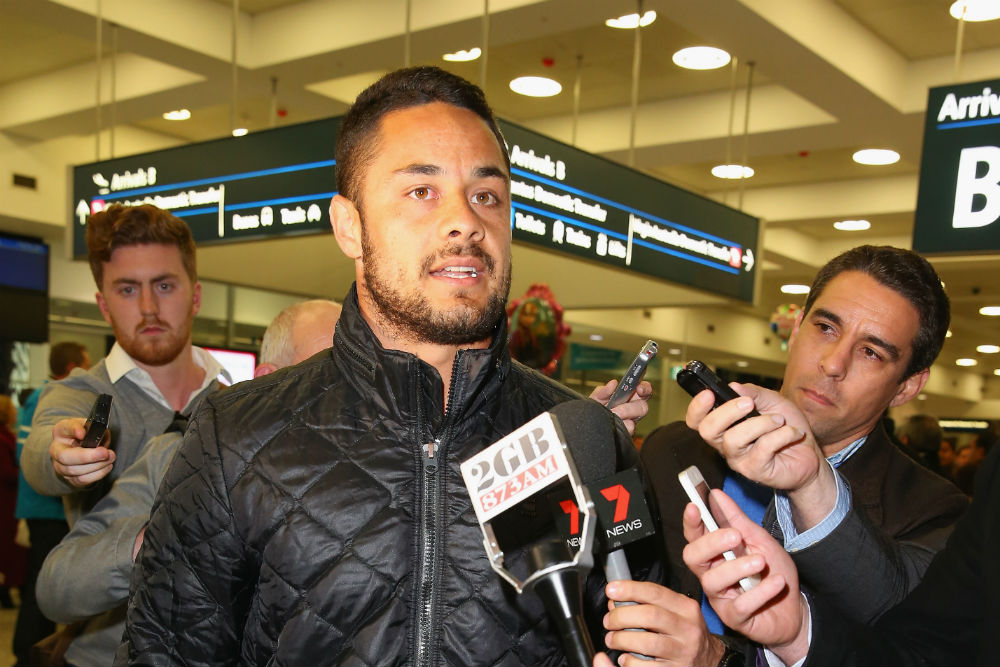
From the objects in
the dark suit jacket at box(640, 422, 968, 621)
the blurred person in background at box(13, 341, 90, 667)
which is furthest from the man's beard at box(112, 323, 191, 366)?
the blurred person in background at box(13, 341, 90, 667)

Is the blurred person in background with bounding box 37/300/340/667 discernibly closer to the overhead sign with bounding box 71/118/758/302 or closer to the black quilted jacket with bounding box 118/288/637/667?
the black quilted jacket with bounding box 118/288/637/667

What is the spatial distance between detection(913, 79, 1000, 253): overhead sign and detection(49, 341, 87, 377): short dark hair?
553cm

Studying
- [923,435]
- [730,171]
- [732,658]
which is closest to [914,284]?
[732,658]

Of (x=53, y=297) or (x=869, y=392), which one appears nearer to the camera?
(x=869, y=392)

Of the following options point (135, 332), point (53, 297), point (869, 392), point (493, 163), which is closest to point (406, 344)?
point (493, 163)

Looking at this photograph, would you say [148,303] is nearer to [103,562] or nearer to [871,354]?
[103,562]

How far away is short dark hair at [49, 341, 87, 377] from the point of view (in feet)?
20.9

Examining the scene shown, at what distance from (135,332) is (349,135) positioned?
1.34m

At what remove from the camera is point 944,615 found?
1.28m

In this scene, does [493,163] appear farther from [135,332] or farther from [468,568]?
Answer: [135,332]

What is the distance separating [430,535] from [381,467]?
0.41 ft

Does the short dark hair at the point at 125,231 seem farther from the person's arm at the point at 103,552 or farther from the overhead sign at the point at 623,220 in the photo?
the overhead sign at the point at 623,220

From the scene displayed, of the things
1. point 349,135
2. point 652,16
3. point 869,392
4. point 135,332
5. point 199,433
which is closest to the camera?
point 199,433

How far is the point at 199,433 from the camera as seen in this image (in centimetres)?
141
